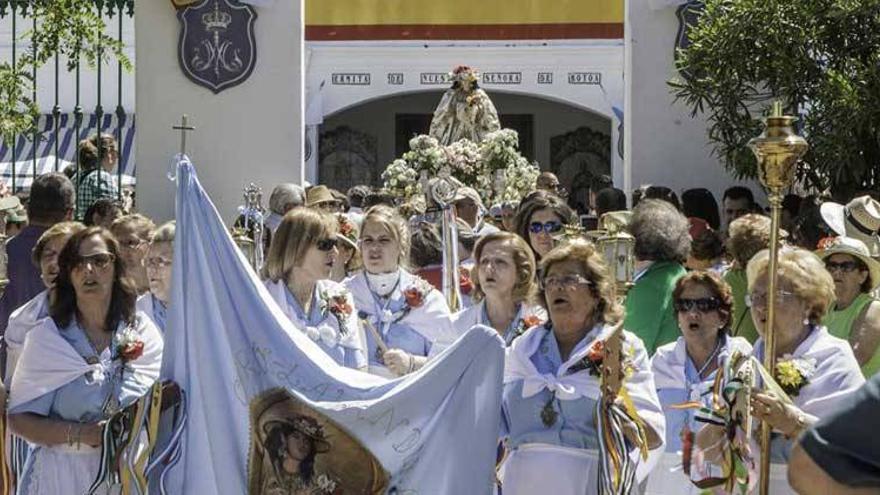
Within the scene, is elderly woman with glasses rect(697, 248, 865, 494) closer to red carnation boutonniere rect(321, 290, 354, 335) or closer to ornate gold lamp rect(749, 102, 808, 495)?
ornate gold lamp rect(749, 102, 808, 495)

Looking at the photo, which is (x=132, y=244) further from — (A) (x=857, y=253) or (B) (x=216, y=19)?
(B) (x=216, y=19)

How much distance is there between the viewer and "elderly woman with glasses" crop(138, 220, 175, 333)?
8.03m

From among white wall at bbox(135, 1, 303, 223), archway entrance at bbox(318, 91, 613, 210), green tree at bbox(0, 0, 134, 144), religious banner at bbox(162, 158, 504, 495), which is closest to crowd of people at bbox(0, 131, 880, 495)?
religious banner at bbox(162, 158, 504, 495)

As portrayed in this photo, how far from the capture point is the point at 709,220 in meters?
11.5

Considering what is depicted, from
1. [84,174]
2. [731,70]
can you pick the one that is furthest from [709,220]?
[84,174]

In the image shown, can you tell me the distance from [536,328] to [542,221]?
278 cm

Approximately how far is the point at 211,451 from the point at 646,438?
1.65 m

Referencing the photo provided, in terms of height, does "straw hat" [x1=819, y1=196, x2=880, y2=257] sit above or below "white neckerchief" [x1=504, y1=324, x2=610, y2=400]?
above

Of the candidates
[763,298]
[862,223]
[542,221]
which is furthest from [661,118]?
[763,298]

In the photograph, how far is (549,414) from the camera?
21.3 feet

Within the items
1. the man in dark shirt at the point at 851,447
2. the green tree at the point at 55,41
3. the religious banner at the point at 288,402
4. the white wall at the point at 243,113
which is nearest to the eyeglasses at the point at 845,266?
the religious banner at the point at 288,402

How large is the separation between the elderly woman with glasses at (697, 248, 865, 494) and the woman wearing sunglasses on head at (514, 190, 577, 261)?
115 inches

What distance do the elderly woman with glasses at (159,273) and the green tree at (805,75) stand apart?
15.2 feet

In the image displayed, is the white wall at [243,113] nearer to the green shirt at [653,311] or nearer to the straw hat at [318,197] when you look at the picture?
the straw hat at [318,197]
